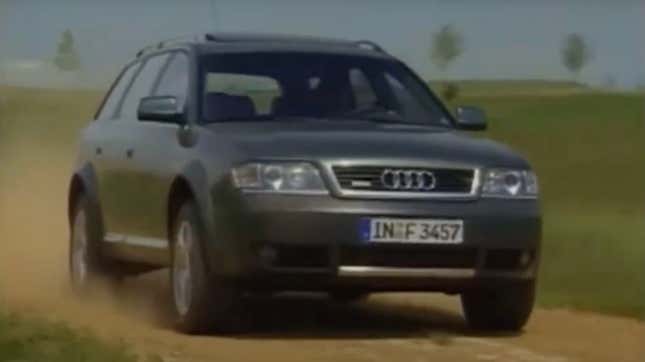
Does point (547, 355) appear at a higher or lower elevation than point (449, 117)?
lower

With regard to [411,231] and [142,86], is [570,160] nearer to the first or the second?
[142,86]

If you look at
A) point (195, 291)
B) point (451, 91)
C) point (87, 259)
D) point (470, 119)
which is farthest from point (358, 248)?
point (451, 91)

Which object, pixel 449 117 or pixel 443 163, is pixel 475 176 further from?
pixel 449 117

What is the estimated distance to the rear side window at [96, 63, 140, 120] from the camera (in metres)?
13.0

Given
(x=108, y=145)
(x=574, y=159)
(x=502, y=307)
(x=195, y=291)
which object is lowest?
(x=574, y=159)

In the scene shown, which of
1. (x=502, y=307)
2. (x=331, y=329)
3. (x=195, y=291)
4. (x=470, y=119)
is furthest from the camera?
(x=470, y=119)

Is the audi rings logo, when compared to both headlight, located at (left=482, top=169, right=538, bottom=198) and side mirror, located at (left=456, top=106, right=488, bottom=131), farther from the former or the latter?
side mirror, located at (left=456, top=106, right=488, bottom=131)

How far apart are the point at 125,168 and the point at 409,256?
8.24ft

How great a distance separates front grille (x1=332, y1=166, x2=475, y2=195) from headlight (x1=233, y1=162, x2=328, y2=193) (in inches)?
4.9

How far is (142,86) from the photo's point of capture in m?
12.5

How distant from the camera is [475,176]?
10.2m

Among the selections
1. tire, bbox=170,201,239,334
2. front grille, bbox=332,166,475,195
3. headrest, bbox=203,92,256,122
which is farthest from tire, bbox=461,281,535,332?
headrest, bbox=203,92,256,122

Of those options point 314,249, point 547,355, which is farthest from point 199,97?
point 547,355

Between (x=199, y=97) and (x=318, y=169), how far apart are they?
4.32 ft
